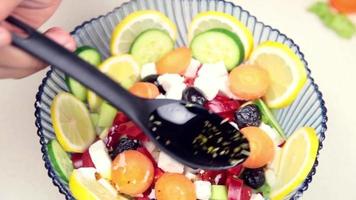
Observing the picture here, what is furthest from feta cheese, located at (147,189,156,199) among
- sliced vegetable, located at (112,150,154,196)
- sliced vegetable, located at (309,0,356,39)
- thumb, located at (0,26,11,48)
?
sliced vegetable, located at (309,0,356,39)

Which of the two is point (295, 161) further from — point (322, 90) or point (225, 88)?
point (322, 90)

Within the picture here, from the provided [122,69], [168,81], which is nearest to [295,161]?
[168,81]

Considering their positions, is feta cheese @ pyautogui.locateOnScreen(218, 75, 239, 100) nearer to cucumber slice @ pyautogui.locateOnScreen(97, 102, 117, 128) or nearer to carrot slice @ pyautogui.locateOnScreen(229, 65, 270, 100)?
carrot slice @ pyautogui.locateOnScreen(229, 65, 270, 100)

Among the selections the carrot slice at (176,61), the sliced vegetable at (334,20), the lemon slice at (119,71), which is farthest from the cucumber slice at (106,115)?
the sliced vegetable at (334,20)

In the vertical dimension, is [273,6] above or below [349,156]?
above

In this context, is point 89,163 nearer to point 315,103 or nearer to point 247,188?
point 247,188

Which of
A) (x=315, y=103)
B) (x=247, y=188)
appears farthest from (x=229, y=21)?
(x=247, y=188)
